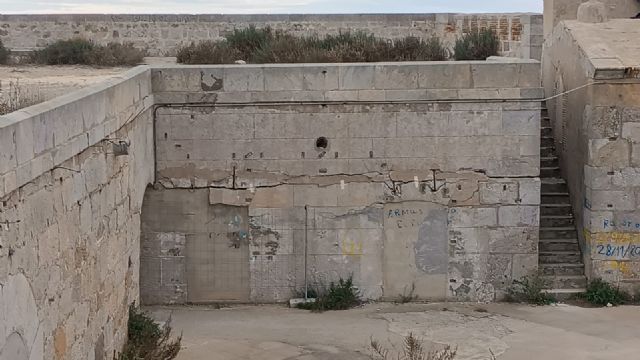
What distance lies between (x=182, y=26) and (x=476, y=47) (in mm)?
6380

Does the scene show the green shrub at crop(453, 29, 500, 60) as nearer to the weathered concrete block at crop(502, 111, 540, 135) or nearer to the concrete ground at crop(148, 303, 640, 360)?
the weathered concrete block at crop(502, 111, 540, 135)

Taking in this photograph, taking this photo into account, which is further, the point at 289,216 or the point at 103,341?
the point at 289,216

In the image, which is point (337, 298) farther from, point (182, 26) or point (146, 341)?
point (182, 26)

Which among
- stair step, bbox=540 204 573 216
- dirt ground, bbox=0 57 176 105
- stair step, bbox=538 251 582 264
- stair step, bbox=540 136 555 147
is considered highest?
dirt ground, bbox=0 57 176 105

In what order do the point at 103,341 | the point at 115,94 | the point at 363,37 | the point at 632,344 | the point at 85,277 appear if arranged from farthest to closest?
the point at 363,37 < the point at 632,344 < the point at 115,94 < the point at 103,341 < the point at 85,277

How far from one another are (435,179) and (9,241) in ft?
24.3

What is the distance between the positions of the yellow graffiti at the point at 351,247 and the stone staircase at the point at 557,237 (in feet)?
8.16

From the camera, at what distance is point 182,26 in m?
19.3

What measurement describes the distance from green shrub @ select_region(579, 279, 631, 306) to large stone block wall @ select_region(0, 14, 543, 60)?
807 centimetres

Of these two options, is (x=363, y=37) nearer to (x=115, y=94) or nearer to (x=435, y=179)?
Result: (x=435, y=179)

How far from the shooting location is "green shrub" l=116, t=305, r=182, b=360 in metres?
9.11

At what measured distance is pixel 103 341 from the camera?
8.37 metres

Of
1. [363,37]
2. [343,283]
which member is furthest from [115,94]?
[363,37]

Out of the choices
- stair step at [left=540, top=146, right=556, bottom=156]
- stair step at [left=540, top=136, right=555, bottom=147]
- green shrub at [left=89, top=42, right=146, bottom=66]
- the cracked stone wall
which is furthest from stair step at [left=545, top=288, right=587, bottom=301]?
green shrub at [left=89, top=42, right=146, bottom=66]
